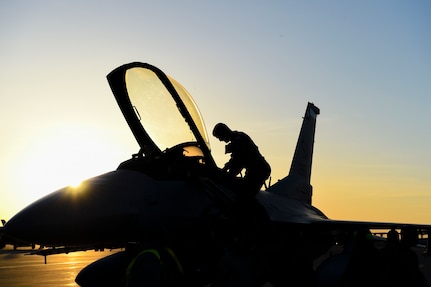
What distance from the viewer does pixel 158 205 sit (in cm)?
703

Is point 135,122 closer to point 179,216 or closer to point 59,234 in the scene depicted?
point 179,216

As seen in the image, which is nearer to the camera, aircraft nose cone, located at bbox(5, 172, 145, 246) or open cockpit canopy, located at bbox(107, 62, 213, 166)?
aircraft nose cone, located at bbox(5, 172, 145, 246)

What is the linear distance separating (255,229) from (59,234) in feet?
9.03

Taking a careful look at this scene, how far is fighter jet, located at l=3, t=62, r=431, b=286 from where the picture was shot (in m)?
6.30

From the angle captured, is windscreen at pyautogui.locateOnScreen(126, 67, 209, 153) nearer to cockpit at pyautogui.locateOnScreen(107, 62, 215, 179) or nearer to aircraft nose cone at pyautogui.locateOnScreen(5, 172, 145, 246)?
cockpit at pyautogui.locateOnScreen(107, 62, 215, 179)

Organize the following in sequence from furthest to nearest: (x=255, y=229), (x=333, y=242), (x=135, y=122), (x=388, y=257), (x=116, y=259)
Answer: (x=333, y=242) < (x=135, y=122) < (x=116, y=259) < (x=255, y=229) < (x=388, y=257)

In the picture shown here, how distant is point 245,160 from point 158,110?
67.6 inches

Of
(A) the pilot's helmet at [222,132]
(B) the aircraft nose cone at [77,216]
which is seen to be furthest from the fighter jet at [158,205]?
(A) the pilot's helmet at [222,132]

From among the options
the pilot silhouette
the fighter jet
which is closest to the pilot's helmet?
the pilot silhouette

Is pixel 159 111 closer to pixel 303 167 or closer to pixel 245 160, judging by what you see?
pixel 245 160

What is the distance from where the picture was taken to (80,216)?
625 centimetres

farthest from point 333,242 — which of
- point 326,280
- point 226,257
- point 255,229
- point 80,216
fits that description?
point 80,216

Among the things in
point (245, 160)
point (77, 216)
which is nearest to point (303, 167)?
point (245, 160)

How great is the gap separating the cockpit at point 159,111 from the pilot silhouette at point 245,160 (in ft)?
1.47
